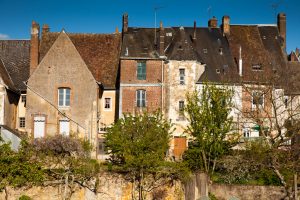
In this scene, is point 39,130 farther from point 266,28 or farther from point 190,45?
point 266,28

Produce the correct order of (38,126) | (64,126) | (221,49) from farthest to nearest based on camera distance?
1. (221,49)
2. (64,126)
3. (38,126)

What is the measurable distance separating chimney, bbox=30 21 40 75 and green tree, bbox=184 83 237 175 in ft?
48.6

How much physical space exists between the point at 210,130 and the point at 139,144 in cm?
570

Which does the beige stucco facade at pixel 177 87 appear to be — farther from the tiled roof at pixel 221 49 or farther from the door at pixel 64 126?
the door at pixel 64 126

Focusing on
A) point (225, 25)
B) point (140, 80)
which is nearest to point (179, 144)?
point (140, 80)

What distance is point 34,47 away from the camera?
44031 millimetres

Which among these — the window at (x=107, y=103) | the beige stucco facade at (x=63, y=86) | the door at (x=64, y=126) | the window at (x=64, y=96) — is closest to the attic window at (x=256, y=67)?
the window at (x=107, y=103)

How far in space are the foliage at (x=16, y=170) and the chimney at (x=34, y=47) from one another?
1158 cm

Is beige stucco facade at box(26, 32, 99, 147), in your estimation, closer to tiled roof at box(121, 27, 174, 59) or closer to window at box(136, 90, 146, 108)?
window at box(136, 90, 146, 108)

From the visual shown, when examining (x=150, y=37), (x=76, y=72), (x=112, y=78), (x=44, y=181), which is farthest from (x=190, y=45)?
(x=44, y=181)

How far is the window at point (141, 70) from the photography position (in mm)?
42469

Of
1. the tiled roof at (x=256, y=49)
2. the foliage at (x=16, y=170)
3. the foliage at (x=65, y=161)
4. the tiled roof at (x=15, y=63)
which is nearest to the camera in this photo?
the foliage at (x=16, y=170)

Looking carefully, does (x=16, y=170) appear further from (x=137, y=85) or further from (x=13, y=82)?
(x=137, y=85)

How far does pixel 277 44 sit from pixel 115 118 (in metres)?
18.0
